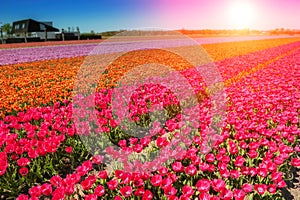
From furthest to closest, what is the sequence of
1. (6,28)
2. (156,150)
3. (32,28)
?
(6,28) → (32,28) → (156,150)

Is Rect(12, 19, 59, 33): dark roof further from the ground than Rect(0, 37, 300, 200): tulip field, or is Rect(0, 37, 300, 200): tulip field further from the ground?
Rect(12, 19, 59, 33): dark roof

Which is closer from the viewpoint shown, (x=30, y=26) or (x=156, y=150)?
(x=156, y=150)

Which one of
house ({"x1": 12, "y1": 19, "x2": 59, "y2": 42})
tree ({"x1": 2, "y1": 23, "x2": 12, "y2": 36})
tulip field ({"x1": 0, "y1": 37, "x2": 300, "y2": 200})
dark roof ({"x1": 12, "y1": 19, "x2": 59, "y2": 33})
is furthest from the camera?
tree ({"x1": 2, "y1": 23, "x2": 12, "y2": 36})

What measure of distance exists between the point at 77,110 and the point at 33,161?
1.55 metres

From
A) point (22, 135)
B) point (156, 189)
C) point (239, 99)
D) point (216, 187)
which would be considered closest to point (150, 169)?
point (156, 189)

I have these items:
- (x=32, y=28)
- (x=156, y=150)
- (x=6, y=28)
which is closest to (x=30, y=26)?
(x=32, y=28)

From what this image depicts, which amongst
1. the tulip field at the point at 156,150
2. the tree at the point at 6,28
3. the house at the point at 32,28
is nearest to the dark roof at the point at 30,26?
the house at the point at 32,28

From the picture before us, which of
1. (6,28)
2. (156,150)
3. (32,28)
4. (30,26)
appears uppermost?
(6,28)

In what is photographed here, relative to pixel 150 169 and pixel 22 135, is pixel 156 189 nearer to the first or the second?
pixel 150 169

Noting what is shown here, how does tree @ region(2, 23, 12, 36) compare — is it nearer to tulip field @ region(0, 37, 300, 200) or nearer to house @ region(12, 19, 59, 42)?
house @ region(12, 19, 59, 42)

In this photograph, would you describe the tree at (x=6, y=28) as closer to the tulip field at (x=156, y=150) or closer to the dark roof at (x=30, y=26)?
the dark roof at (x=30, y=26)

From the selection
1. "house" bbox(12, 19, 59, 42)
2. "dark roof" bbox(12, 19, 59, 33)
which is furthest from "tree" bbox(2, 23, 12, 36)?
"house" bbox(12, 19, 59, 42)

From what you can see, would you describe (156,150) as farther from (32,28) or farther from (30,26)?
(32,28)

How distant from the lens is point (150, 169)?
343 cm
